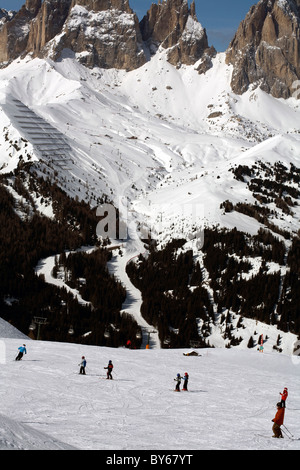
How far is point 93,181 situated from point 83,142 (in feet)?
105

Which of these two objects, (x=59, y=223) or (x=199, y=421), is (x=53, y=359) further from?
(x=59, y=223)

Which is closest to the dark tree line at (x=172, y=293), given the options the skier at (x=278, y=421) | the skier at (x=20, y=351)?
the skier at (x=20, y=351)

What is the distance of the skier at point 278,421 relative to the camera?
1983 centimetres

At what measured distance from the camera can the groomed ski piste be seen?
1947cm

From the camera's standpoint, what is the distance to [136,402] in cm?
2648

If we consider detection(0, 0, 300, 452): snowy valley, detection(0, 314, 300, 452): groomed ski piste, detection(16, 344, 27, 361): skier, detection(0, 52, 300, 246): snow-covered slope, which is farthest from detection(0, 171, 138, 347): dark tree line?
detection(16, 344, 27, 361): skier

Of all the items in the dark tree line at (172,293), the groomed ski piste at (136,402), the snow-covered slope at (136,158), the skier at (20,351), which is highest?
the snow-covered slope at (136,158)

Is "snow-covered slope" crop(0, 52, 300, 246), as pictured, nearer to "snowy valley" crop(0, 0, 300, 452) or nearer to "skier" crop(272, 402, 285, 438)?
"snowy valley" crop(0, 0, 300, 452)

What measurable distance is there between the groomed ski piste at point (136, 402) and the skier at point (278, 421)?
0.42m

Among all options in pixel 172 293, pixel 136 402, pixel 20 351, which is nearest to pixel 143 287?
pixel 172 293

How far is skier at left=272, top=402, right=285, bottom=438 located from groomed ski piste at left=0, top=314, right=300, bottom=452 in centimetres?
42

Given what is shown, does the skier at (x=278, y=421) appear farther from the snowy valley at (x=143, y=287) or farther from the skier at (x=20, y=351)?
the skier at (x=20, y=351)

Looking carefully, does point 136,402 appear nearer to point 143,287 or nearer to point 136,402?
point 136,402

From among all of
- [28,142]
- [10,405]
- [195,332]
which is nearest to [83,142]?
[28,142]
